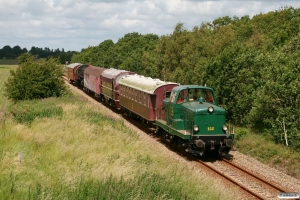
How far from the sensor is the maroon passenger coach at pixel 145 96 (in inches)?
980

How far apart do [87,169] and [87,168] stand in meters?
0.18

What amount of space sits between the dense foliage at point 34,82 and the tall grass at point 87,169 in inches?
693

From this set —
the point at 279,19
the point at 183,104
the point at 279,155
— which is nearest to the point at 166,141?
the point at 183,104

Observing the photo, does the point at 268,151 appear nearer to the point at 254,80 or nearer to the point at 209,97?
the point at 209,97

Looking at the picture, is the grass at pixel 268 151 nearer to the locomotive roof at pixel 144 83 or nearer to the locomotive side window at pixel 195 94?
the locomotive side window at pixel 195 94

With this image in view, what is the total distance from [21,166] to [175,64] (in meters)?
40.9

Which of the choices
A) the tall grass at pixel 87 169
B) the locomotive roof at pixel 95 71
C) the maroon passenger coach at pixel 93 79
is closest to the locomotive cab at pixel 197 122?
the tall grass at pixel 87 169

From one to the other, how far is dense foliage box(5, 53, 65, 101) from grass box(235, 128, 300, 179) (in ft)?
68.6

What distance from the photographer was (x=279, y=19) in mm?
67562

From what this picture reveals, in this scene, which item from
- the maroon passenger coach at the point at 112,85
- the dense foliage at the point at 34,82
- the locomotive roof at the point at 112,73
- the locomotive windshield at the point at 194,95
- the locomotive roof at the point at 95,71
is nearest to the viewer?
the locomotive windshield at the point at 194,95

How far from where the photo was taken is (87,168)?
14.0 metres

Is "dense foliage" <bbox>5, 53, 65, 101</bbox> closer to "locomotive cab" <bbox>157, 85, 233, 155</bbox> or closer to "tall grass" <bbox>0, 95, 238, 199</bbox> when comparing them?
"tall grass" <bbox>0, 95, 238, 199</bbox>

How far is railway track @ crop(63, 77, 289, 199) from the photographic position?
48.9ft

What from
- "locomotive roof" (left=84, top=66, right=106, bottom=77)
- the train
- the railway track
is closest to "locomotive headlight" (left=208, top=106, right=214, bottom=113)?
the train
